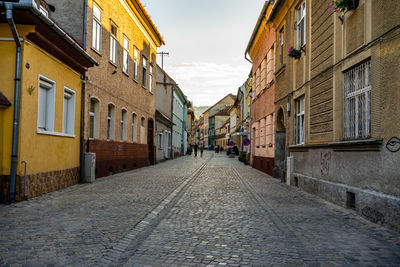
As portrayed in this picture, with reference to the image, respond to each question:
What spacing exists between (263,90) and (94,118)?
10.3 m

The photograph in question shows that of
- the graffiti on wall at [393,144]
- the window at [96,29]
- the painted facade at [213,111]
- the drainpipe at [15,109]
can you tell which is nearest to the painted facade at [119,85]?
the window at [96,29]

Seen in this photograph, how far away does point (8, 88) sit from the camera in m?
8.77

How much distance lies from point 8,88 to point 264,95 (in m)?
15.0

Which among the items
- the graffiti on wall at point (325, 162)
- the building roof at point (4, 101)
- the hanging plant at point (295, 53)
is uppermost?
the hanging plant at point (295, 53)

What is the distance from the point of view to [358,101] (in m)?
8.38

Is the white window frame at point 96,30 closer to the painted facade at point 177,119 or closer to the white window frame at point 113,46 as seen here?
the white window frame at point 113,46

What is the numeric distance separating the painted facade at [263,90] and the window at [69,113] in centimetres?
941

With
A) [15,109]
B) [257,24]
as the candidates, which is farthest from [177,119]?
[15,109]

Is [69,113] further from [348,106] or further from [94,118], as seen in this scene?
[348,106]

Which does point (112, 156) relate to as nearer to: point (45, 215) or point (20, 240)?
point (45, 215)

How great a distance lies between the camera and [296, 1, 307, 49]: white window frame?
12.8 metres

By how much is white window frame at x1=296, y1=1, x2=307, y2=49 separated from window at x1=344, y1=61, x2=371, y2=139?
13.8 feet

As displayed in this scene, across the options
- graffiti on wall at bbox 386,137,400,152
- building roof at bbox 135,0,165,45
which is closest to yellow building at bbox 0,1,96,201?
graffiti on wall at bbox 386,137,400,152

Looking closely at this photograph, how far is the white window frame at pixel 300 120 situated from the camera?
13062mm
